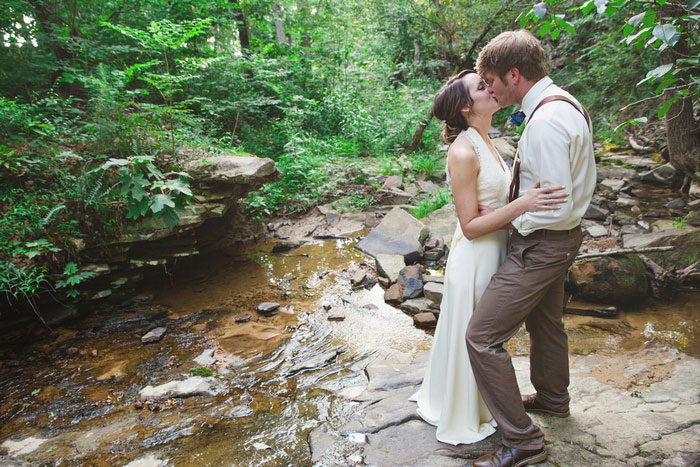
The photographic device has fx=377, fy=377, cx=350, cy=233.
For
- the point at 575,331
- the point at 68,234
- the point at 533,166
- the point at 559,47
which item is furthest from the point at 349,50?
the point at 533,166

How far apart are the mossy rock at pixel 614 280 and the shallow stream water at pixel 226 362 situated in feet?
0.72

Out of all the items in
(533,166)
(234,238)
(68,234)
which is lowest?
(234,238)

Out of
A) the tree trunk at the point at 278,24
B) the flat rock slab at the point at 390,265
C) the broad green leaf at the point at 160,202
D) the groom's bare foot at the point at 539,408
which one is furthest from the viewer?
the tree trunk at the point at 278,24

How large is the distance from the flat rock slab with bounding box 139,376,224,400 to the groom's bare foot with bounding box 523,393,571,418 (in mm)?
2725

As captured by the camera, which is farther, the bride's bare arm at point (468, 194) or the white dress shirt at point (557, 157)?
the bride's bare arm at point (468, 194)

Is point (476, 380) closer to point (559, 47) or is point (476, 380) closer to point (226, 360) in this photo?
point (226, 360)

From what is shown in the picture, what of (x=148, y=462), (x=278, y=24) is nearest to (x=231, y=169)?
(x=148, y=462)

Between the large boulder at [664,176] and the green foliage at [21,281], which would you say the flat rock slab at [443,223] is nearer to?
the large boulder at [664,176]

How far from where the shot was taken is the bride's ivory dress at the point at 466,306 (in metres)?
2.18

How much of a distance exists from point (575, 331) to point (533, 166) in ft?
11.0

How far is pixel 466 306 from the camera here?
2.22m

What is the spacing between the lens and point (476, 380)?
2090 millimetres

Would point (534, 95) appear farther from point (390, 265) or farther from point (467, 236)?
point (390, 265)

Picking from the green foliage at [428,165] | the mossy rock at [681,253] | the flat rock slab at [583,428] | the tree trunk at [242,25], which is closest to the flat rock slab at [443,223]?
the green foliage at [428,165]
